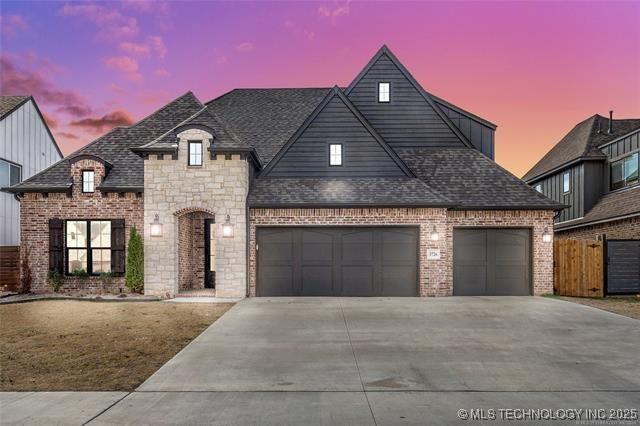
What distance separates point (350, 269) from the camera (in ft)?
50.3

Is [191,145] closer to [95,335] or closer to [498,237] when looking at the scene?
[95,335]

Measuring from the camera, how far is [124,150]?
1717 centimetres

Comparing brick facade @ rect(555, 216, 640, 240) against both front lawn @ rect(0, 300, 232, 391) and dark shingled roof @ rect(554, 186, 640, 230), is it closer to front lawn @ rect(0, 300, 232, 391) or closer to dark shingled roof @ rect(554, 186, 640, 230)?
dark shingled roof @ rect(554, 186, 640, 230)

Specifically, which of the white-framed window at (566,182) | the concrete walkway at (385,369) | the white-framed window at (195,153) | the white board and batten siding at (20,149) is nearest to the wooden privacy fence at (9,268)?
the white board and batten siding at (20,149)

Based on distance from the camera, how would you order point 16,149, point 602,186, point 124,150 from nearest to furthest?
point 124,150 < point 16,149 < point 602,186

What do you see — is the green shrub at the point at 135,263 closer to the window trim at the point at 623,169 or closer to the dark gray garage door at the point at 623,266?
the dark gray garage door at the point at 623,266

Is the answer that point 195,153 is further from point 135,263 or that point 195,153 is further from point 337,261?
point 337,261

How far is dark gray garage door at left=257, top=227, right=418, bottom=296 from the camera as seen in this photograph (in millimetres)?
15312

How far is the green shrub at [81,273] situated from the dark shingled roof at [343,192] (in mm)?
7094

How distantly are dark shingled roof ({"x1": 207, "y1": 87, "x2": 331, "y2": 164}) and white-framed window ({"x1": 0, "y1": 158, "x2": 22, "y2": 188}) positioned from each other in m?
10.6

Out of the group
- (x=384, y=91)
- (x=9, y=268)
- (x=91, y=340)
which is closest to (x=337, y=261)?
(x=384, y=91)

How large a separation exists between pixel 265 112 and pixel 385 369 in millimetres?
17215

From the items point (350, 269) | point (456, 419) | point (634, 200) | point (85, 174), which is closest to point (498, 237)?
point (350, 269)

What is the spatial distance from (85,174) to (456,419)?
16039 millimetres
